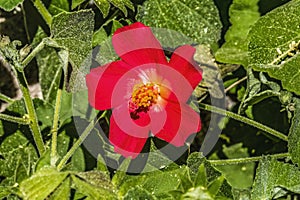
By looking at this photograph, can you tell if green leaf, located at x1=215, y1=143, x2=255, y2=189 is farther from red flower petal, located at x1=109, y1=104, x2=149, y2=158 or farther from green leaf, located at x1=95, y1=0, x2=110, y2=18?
green leaf, located at x1=95, y1=0, x2=110, y2=18

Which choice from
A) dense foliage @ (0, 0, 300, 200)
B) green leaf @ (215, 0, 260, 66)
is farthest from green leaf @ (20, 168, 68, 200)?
green leaf @ (215, 0, 260, 66)

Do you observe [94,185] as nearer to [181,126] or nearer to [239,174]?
[181,126]

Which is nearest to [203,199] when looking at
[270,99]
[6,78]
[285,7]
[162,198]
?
[162,198]

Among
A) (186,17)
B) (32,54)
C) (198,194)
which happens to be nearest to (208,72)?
(186,17)

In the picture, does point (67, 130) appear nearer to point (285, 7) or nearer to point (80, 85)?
point (80, 85)

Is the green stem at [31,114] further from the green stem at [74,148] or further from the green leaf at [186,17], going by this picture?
the green leaf at [186,17]
